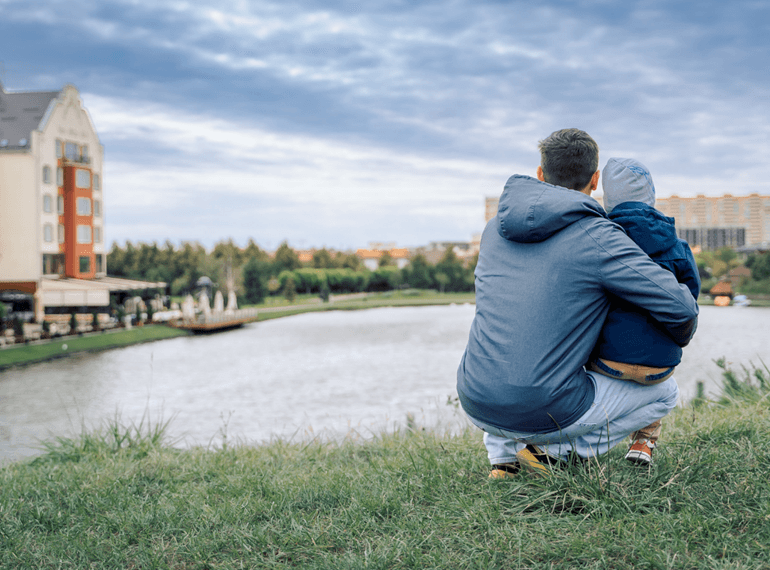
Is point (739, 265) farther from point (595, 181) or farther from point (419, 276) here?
point (595, 181)

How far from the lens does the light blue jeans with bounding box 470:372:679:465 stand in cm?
186

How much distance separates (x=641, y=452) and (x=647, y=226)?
0.73 metres

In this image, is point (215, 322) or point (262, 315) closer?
point (215, 322)

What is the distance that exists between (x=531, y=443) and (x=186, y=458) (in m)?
2.29

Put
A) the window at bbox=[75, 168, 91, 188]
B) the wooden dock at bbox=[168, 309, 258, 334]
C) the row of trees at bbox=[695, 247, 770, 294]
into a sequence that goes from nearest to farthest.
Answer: the window at bbox=[75, 168, 91, 188] < the wooden dock at bbox=[168, 309, 258, 334] < the row of trees at bbox=[695, 247, 770, 294]

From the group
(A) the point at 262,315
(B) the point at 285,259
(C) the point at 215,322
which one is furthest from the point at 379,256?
(C) the point at 215,322

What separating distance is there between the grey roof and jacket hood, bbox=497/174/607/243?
90.2ft

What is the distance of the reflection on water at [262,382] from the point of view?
10023 millimetres

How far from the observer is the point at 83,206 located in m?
27.3

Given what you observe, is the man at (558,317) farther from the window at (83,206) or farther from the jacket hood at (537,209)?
the window at (83,206)

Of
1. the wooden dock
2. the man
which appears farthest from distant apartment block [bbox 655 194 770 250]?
the man

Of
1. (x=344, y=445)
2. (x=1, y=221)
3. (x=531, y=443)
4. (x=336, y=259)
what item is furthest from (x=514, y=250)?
(x=336, y=259)

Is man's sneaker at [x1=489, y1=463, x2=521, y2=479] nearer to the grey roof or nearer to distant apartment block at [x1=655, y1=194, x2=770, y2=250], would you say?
the grey roof

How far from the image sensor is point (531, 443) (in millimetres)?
1924
